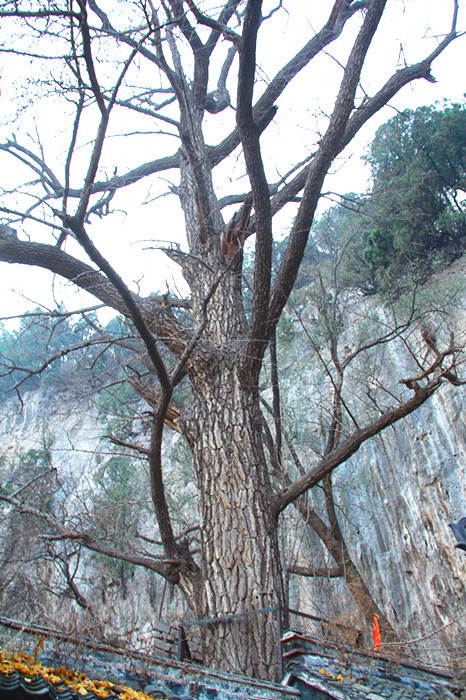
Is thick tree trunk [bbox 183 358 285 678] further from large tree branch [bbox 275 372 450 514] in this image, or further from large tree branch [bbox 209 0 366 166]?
large tree branch [bbox 209 0 366 166]

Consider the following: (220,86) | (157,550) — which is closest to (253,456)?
(220,86)

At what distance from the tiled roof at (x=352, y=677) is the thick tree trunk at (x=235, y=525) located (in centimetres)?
22

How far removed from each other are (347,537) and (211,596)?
8416 mm

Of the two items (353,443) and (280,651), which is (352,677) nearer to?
(280,651)

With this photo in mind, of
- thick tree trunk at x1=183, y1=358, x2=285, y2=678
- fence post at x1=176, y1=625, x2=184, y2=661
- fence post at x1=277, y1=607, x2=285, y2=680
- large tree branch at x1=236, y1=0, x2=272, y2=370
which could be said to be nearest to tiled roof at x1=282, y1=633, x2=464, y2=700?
fence post at x1=277, y1=607, x2=285, y2=680

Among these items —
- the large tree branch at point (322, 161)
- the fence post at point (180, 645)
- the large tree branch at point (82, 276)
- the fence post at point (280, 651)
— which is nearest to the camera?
the fence post at point (280, 651)

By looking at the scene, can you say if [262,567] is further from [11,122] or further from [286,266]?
[11,122]

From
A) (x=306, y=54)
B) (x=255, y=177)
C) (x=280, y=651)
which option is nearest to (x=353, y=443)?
(x=280, y=651)

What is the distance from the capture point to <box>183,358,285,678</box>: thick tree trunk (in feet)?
9.50

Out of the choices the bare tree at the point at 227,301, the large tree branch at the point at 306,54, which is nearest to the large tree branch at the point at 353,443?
the bare tree at the point at 227,301

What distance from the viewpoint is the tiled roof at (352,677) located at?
250 cm

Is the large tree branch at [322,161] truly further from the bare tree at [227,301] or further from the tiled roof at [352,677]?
the tiled roof at [352,677]

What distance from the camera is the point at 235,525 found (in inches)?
128

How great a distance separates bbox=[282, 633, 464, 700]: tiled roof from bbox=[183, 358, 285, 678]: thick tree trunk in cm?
22
